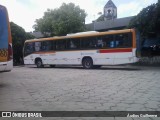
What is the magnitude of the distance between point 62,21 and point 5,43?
20919 millimetres

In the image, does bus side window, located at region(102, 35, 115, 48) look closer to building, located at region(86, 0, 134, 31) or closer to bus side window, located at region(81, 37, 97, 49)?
bus side window, located at region(81, 37, 97, 49)

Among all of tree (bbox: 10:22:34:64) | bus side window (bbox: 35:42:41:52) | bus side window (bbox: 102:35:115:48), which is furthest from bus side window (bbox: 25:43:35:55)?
bus side window (bbox: 102:35:115:48)

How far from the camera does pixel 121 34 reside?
16.9 meters

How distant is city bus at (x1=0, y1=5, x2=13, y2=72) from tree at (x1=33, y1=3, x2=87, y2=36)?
1943cm

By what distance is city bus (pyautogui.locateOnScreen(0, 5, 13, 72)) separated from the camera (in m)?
9.31

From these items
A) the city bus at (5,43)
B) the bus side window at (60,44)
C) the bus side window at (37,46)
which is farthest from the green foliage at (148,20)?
the city bus at (5,43)

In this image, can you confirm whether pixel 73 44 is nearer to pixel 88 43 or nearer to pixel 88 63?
pixel 88 43

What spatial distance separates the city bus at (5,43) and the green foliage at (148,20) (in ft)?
41.1

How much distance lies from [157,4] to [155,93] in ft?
43.0

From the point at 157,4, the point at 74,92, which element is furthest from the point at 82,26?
the point at 74,92

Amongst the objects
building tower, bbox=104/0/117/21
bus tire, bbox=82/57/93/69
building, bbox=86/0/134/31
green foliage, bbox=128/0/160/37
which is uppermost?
building tower, bbox=104/0/117/21

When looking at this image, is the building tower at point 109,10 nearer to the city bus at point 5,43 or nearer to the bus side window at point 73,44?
the bus side window at point 73,44

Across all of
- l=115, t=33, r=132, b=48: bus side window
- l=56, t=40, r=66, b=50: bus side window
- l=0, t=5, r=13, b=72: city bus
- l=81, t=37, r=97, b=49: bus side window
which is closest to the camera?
l=0, t=5, r=13, b=72: city bus

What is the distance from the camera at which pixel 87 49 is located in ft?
62.3
